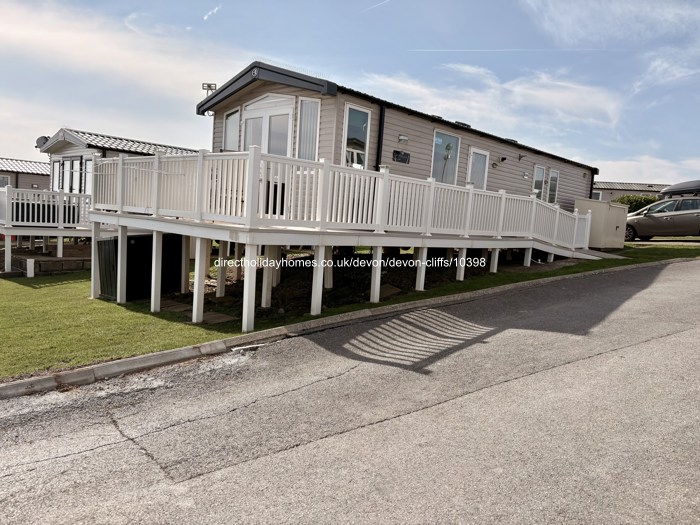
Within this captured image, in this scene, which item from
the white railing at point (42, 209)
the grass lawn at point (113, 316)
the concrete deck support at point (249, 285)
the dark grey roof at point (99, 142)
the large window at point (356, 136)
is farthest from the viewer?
the dark grey roof at point (99, 142)

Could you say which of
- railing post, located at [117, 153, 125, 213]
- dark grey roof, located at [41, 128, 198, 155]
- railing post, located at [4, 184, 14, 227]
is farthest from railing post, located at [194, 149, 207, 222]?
dark grey roof, located at [41, 128, 198, 155]

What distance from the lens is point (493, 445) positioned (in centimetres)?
371

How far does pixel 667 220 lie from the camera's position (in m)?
18.4

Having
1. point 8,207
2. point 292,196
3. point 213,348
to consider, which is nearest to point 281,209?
point 292,196

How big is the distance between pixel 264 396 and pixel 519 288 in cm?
627

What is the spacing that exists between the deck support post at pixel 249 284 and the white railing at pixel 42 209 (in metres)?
10.5

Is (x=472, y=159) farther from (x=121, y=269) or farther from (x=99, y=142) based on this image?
(x=99, y=142)

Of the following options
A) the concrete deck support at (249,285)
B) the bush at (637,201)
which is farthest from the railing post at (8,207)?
the bush at (637,201)

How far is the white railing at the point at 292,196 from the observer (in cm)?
706

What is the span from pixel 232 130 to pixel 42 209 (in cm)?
644

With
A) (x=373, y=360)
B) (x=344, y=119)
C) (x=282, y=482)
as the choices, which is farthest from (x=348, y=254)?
(x=282, y=482)

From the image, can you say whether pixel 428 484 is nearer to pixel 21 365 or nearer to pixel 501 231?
pixel 21 365

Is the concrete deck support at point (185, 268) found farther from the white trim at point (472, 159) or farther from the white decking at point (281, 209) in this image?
the white trim at point (472, 159)

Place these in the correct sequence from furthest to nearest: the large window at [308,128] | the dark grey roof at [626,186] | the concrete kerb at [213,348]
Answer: the dark grey roof at [626,186]
the large window at [308,128]
the concrete kerb at [213,348]
